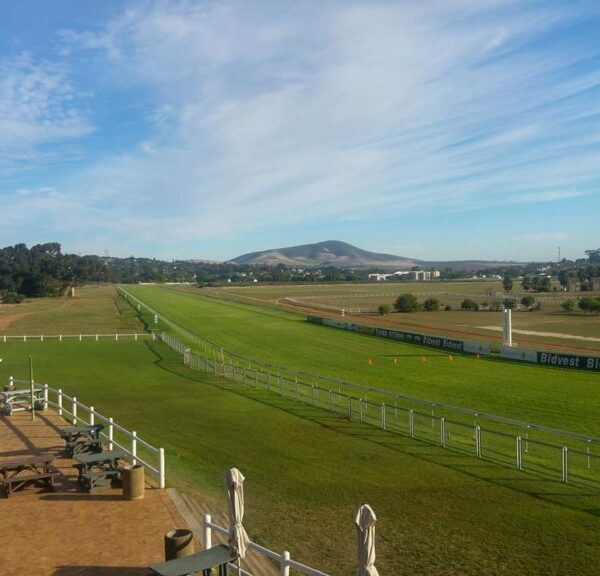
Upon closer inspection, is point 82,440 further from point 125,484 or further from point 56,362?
point 56,362

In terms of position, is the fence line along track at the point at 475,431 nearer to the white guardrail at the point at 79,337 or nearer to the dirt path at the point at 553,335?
the white guardrail at the point at 79,337

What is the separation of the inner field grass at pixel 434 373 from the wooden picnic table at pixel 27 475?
15.7 meters

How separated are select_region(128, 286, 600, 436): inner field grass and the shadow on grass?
6.14 meters

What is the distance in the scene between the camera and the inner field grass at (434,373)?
23922 mm

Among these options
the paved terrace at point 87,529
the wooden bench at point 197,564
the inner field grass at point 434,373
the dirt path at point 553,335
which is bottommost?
the dirt path at point 553,335

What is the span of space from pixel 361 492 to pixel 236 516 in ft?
16.8

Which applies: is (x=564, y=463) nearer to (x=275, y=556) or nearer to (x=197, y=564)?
(x=275, y=556)

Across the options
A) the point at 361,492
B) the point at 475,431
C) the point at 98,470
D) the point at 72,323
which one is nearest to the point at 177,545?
the point at 98,470

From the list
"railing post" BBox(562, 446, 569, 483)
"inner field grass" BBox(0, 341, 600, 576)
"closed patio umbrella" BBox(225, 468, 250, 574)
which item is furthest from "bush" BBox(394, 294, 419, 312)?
"closed patio umbrella" BBox(225, 468, 250, 574)

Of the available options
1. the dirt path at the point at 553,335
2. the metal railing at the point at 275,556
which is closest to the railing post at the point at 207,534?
the metal railing at the point at 275,556

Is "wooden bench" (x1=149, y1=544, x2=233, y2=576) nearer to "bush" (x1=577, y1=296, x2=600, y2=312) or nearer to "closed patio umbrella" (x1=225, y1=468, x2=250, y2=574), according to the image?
"closed patio umbrella" (x1=225, y1=468, x2=250, y2=574)

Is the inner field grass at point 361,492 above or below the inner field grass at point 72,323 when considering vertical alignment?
above

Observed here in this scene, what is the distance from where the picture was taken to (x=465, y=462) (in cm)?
1538

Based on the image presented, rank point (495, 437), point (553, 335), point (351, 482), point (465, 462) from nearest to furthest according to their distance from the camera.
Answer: point (351, 482), point (465, 462), point (495, 437), point (553, 335)
